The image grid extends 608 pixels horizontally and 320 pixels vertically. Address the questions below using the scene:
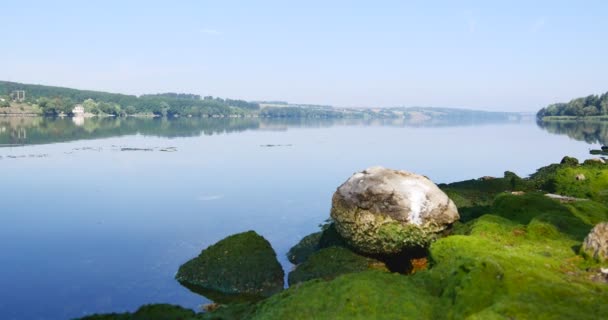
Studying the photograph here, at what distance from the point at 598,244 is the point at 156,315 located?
14.8m

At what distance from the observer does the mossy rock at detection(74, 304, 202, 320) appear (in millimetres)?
15406

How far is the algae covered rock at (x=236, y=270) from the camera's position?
2138 centimetres

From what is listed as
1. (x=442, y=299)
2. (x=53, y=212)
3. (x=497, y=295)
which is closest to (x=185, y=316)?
(x=442, y=299)

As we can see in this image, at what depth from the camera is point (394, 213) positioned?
847 inches

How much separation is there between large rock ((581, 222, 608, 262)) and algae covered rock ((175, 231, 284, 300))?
12.6 metres

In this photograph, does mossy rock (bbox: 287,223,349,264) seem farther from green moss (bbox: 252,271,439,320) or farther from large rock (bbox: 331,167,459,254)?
green moss (bbox: 252,271,439,320)

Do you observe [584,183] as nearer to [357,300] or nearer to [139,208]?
[357,300]

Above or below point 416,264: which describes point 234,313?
above

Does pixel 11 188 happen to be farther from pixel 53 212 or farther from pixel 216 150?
pixel 216 150

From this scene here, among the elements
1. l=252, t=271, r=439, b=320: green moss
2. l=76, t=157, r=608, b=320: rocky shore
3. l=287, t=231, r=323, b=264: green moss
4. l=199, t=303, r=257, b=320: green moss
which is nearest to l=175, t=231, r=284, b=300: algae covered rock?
l=76, t=157, r=608, b=320: rocky shore

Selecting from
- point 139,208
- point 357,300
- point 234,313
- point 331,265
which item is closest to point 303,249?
point 331,265

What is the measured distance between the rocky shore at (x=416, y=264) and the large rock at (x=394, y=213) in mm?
48

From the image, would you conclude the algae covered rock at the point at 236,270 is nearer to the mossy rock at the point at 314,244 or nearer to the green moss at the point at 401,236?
the mossy rock at the point at 314,244

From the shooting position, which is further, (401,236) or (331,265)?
(331,265)
